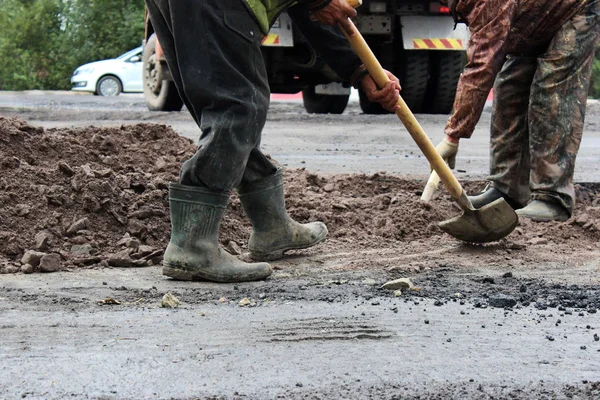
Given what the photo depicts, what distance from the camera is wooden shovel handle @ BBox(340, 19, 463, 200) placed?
459cm

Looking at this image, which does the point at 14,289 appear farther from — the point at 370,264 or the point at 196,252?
the point at 370,264

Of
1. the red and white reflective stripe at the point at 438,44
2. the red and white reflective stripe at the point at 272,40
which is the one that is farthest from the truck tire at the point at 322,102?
the red and white reflective stripe at the point at 272,40

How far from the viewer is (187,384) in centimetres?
293

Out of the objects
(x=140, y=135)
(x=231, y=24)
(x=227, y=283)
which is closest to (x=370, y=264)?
(x=227, y=283)

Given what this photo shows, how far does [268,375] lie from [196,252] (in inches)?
59.4

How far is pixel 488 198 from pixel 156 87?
9.74 metres

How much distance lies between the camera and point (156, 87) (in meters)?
15.0

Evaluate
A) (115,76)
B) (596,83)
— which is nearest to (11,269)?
(115,76)

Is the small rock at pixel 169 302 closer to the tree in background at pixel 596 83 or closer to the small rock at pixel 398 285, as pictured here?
the small rock at pixel 398 285

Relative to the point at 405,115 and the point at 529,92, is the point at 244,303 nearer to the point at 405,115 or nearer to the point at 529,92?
the point at 405,115

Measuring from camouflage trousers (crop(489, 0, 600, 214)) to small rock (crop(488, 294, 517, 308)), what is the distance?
1.99 metres

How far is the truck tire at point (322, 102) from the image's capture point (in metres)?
15.8

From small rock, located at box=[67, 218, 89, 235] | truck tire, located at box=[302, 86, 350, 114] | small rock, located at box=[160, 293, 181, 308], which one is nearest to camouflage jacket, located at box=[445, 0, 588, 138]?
small rock, located at box=[67, 218, 89, 235]

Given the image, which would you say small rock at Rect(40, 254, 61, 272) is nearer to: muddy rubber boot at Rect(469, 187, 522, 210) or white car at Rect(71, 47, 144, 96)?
muddy rubber boot at Rect(469, 187, 522, 210)
